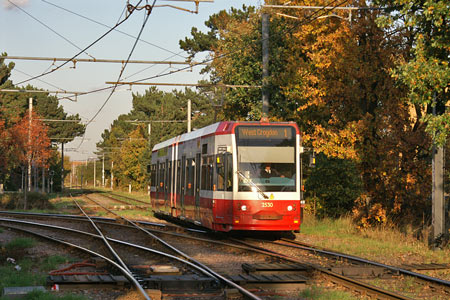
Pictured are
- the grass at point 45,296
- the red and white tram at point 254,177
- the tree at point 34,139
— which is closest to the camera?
the grass at point 45,296

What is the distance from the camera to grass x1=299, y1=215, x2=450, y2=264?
49.2 ft

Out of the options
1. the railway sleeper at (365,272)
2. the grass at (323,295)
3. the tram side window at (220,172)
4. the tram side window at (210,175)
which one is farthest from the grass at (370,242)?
the grass at (323,295)

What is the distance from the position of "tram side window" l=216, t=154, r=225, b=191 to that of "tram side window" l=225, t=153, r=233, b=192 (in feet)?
0.53

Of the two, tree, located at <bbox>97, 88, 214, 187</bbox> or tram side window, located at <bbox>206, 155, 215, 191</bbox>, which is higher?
tree, located at <bbox>97, 88, 214, 187</bbox>

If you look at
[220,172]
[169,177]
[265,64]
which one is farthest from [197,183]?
[265,64]

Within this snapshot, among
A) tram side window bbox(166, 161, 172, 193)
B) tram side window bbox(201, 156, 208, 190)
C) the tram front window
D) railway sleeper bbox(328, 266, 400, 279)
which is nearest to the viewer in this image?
railway sleeper bbox(328, 266, 400, 279)

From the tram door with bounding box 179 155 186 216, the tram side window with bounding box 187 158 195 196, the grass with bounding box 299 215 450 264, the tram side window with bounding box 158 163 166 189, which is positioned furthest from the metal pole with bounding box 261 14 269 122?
the tram side window with bounding box 158 163 166 189

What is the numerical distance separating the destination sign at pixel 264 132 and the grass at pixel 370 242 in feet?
10.4

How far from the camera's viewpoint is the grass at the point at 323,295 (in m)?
9.64

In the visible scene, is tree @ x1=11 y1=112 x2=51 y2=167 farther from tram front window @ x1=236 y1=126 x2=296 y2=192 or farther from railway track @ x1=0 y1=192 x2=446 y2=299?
tram front window @ x1=236 y1=126 x2=296 y2=192

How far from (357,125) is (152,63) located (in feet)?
30.0

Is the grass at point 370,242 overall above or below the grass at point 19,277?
above

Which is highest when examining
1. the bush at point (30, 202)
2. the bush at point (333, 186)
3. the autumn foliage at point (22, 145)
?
the autumn foliage at point (22, 145)

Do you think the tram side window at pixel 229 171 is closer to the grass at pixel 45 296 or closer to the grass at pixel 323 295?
the grass at pixel 323 295
